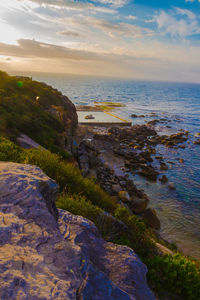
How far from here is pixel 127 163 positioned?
25344mm

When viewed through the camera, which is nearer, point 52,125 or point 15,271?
point 15,271

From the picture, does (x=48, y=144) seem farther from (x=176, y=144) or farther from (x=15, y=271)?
(x=176, y=144)

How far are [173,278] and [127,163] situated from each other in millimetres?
20646

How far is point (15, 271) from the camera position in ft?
6.43

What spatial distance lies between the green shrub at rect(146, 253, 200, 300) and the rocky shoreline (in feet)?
21.0

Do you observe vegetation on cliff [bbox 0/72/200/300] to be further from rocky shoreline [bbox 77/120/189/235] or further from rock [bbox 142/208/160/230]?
rock [bbox 142/208/160/230]

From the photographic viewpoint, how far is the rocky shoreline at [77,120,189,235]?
15.1 metres

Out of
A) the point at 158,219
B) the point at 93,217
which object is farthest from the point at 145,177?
the point at 93,217

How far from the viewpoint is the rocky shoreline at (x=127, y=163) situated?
15078 mm

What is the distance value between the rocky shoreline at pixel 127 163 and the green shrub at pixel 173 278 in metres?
6.42

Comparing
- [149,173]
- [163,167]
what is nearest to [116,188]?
[149,173]

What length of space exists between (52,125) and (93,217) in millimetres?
13755

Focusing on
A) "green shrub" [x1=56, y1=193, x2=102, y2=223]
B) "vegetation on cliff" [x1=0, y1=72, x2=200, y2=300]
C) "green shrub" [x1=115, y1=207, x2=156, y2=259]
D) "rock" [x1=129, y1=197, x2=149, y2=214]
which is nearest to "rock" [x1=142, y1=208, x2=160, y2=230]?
"rock" [x1=129, y1=197, x2=149, y2=214]

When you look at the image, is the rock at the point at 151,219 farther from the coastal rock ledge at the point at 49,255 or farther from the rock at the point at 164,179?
the coastal rock ledge at the point at 49,255
